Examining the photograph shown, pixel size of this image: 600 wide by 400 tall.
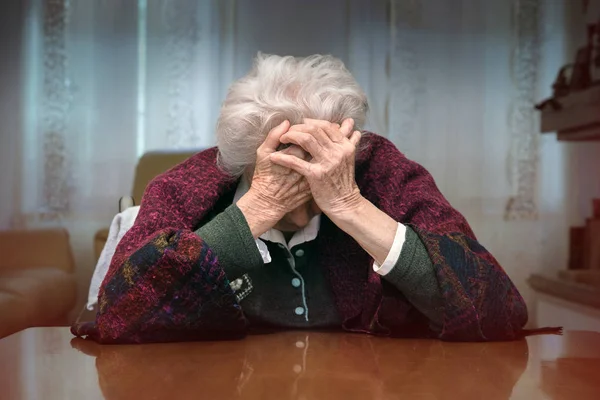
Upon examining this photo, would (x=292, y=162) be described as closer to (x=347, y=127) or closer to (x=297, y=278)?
(x=347, y=127)

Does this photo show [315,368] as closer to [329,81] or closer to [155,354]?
[155,354]

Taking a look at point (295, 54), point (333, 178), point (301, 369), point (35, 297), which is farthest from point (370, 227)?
point (35, 297)

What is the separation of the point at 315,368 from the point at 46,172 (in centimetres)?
130

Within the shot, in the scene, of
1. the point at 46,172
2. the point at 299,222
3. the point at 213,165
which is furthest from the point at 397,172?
the point at 46,172

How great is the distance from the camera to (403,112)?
1848 millimetres

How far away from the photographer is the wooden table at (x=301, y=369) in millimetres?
714

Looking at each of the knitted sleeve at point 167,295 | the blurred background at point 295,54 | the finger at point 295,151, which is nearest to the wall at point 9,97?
the blurred background at point 295,54

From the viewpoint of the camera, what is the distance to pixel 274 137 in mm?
1086

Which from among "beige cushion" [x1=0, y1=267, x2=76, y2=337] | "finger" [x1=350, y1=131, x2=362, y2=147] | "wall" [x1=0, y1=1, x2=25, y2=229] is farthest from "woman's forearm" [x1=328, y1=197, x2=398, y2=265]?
"wall" [x1=0, y1=1, x2=25, y2=229]

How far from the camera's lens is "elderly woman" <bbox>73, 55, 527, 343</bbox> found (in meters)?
0.99

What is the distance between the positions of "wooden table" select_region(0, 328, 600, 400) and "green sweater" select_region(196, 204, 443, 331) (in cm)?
10

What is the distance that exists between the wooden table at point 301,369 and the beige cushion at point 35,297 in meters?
0.71

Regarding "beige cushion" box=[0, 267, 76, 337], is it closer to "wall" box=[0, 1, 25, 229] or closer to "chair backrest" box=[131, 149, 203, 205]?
"wall" box=[0, 1, 25, 229]

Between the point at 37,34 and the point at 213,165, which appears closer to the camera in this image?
the point at 213,165
